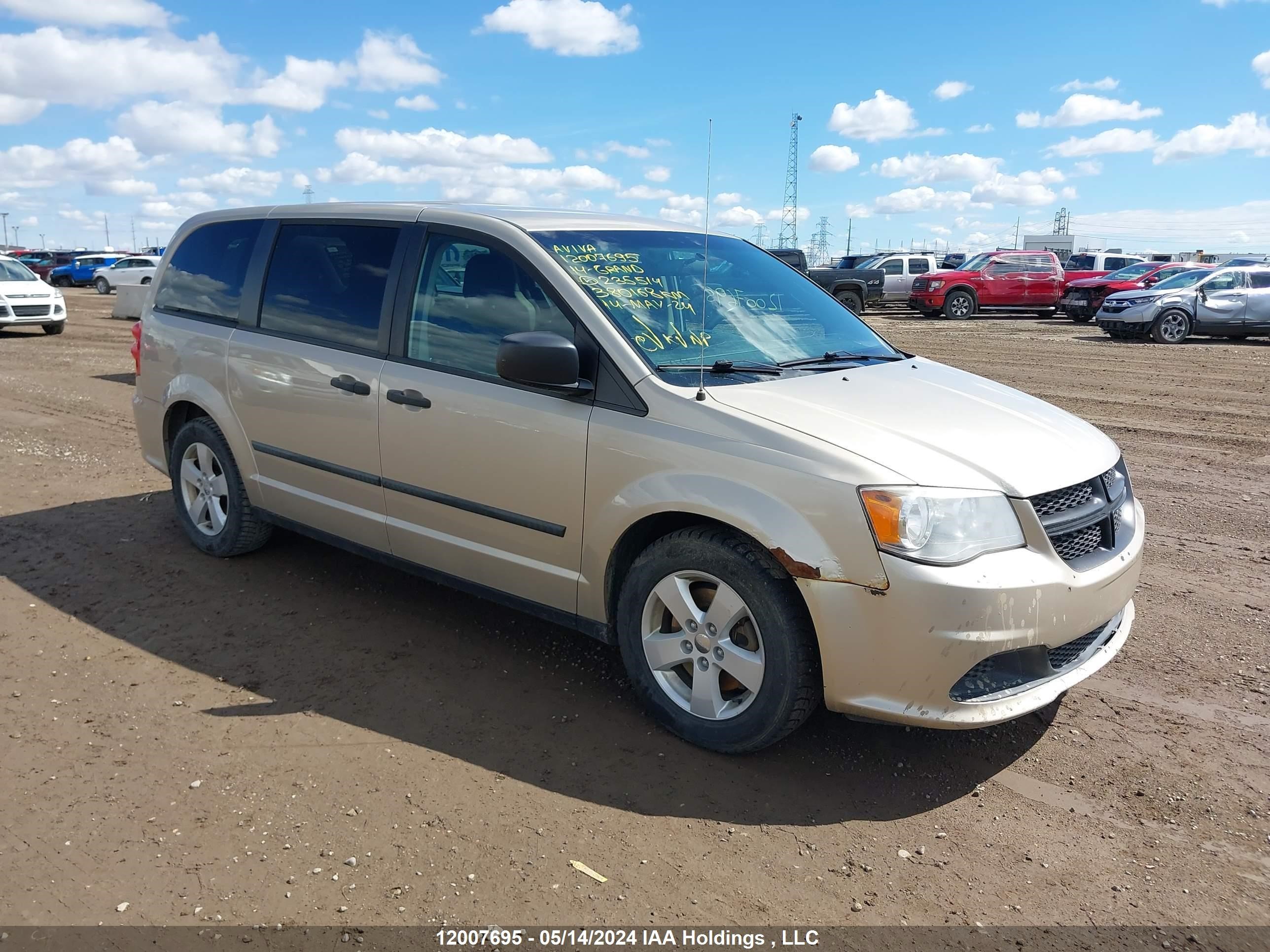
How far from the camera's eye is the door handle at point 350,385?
4348mm

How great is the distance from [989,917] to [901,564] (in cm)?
102

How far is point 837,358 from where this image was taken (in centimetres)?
421

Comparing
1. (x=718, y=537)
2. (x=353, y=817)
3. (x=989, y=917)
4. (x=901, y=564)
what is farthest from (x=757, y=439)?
(x=353, y=817)

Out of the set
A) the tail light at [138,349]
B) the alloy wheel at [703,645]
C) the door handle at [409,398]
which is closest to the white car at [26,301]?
the tail light at [138,349]

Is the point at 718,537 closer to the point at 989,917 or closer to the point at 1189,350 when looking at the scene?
the point at 989,917

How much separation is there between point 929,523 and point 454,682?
2.08 m

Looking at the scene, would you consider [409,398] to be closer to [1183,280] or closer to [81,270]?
[1183,280]

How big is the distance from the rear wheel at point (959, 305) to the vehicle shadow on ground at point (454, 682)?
2401cm

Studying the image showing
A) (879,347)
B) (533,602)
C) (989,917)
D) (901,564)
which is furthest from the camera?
(879,347)

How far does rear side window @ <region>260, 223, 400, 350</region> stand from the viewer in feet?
14.6

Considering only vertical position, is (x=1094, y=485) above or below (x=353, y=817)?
above

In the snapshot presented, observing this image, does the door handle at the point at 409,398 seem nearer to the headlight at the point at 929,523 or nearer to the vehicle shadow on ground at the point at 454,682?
the vehicle shadow on ground at the point at 454,682

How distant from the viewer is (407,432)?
420 centimetres

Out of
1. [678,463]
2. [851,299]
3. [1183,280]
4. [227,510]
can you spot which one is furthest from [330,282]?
[1183,280]
